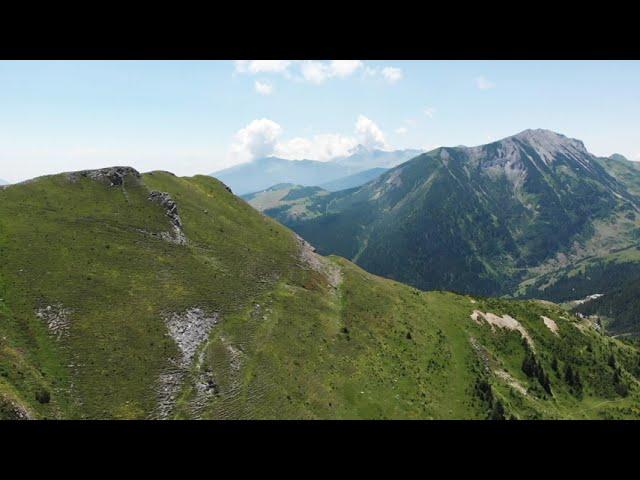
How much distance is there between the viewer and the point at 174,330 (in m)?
69.2

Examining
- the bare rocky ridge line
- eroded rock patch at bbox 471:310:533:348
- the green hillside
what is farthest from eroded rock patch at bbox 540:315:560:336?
the bare rocky ridge line

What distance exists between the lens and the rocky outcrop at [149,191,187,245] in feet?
292

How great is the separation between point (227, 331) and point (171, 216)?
35.0 metres

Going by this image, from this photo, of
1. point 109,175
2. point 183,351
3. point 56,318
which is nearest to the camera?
point 56,318

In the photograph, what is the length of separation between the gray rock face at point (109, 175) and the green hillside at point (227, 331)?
0.40 meters

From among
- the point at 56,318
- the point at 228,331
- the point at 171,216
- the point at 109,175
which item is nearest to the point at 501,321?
the point at 228,331

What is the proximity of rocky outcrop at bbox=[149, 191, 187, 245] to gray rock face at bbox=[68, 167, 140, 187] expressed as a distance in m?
7.98

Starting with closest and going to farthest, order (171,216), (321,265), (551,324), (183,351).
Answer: (183,351), (171,216), (321,265), (551,324)

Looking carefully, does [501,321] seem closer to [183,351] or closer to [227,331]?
[227,331]

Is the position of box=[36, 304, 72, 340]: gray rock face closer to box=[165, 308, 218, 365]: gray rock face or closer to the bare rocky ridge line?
box=[165, 308, 218, 365]: gray rock face

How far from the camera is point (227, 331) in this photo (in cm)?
7388

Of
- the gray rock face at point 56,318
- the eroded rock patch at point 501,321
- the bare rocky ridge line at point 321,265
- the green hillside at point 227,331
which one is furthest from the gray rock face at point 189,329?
the eroded rock patch at point 501,321
